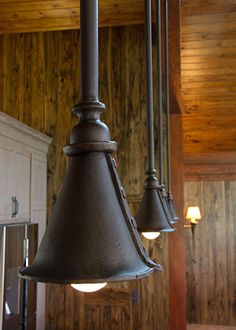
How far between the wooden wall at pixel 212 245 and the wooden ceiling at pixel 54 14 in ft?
10.2

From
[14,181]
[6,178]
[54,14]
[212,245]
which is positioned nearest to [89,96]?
[6,178]

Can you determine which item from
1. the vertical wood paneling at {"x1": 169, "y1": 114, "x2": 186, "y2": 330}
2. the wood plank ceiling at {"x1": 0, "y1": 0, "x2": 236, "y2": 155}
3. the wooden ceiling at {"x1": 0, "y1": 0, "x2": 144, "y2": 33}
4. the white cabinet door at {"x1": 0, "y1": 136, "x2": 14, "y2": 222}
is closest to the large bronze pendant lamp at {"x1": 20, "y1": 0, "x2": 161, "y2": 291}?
the white cabinet door at {"x1": 0, "y1": 136, "x2": 14, "y2": 222}

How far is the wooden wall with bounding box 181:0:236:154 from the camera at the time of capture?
158 inches

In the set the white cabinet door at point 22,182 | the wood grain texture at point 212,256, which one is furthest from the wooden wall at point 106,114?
the wood grain texture at point 212,256

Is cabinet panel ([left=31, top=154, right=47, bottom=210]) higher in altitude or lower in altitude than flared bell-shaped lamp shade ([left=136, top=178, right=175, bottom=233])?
higher

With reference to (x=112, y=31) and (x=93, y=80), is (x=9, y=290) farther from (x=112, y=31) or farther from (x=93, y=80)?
(x=93, y=80)

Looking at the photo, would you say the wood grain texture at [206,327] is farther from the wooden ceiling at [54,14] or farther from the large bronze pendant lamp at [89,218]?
the large bronze pendant lamp at [89,218]

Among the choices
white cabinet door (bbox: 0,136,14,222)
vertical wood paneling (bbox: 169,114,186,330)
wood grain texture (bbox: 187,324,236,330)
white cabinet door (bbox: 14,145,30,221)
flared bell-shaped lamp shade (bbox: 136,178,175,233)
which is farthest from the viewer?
wood grain texture (bbox: 187,324,236,330)

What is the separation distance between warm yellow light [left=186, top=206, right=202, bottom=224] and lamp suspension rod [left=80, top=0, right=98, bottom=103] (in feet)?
19.5

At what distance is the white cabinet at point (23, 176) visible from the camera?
324cm

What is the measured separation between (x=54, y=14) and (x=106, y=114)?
1023 millimetres

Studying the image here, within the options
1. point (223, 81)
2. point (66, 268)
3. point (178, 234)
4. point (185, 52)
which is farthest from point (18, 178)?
point (66, 268)

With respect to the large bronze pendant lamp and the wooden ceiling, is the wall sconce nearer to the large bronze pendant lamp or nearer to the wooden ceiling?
the wooden ceiling

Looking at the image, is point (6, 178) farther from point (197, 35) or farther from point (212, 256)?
point (212, 256)
